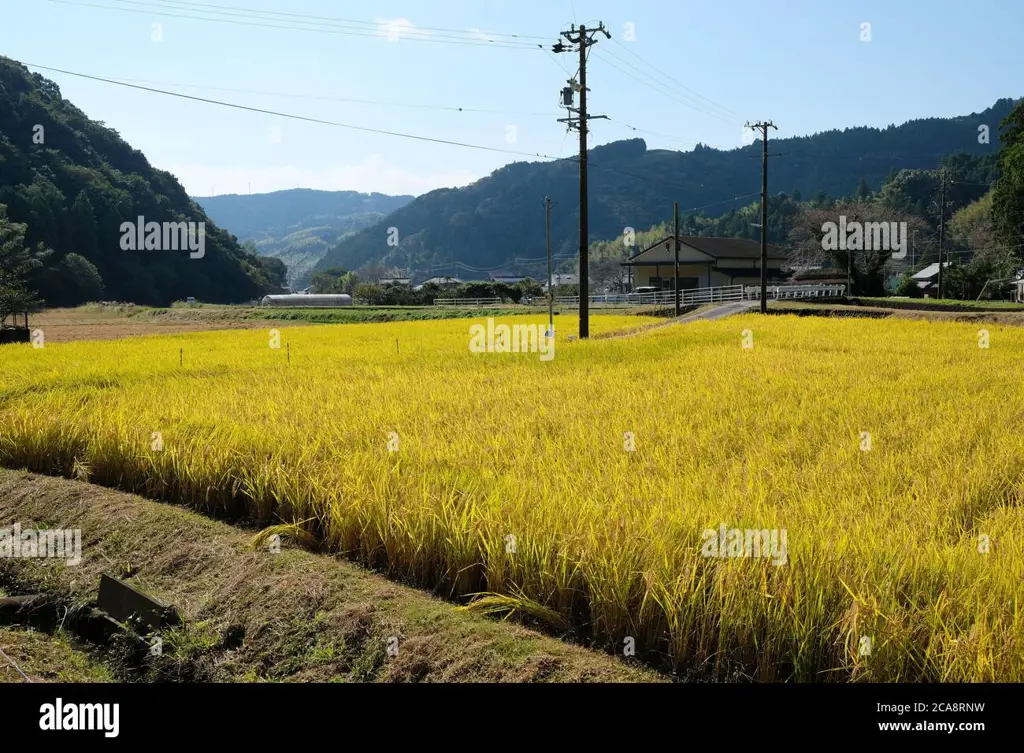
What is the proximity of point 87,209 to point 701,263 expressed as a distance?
194ft

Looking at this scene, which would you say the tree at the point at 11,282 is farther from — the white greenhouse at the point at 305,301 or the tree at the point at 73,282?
the white greenhouse at the point at 305,301

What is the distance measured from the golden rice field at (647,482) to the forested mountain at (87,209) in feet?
195

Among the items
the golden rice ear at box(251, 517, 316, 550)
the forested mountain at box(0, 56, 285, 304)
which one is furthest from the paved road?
the forested mountain at box(0, 56, 285, 304)

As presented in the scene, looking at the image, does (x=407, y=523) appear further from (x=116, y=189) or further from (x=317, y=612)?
(x=116, y=189)

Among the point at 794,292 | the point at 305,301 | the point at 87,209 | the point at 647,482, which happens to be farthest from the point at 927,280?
the point at 87,209

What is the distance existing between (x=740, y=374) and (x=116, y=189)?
3218 inches

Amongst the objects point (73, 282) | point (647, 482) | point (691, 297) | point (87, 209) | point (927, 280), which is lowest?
point (647, 482)

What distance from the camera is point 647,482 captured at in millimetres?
5488

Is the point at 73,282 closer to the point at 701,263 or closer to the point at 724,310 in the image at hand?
the point at 701,263

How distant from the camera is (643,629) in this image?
3938 millimetres

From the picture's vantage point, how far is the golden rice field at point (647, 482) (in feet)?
11.8

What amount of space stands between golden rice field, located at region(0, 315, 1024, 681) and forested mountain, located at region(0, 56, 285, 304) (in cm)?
5947

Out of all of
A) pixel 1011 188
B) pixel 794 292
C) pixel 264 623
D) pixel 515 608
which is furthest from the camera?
pixel 794 292

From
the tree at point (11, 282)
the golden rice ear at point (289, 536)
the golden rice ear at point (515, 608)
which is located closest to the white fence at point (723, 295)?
the tree at point (11, 282)
